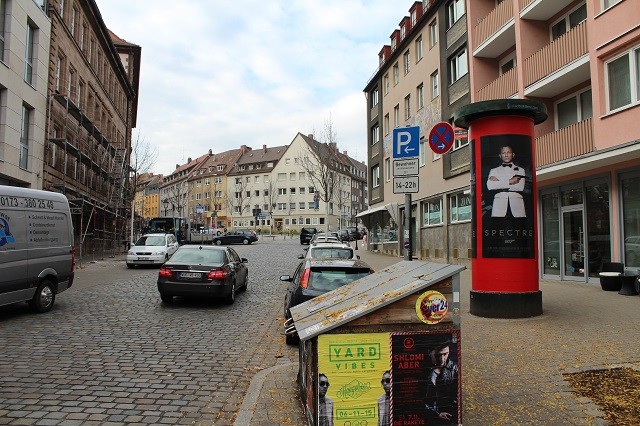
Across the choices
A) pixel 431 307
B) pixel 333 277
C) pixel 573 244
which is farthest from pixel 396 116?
pixel 431 307

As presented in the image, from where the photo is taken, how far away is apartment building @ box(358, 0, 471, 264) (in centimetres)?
2308

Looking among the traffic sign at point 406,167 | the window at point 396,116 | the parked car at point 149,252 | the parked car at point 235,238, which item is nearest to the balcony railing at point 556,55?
the traffic sign at point 406,167

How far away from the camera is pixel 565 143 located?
15320mm

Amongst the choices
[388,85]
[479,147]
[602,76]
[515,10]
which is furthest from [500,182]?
[388,85]

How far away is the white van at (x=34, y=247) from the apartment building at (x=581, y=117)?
13160mm

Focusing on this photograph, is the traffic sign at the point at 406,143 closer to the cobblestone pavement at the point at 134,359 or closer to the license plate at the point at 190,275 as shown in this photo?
the cobblestone pavement at the point at 134,359

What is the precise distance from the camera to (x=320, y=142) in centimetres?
4819

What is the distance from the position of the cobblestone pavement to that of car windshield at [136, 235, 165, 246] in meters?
11.3

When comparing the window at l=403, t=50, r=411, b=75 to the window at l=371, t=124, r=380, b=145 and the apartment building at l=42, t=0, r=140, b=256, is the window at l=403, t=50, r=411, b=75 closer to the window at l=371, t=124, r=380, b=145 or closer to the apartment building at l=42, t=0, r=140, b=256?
the window at l=371, t=124, r=380, b=145

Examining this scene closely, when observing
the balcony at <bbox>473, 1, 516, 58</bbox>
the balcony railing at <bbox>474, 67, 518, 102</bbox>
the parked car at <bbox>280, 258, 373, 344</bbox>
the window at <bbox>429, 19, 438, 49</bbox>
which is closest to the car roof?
the parked car at <bbox>280, 258, 373, 344</bbox>

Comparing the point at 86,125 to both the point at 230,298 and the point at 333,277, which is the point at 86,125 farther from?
the point at 333,277

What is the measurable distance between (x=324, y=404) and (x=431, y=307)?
3.53 feet

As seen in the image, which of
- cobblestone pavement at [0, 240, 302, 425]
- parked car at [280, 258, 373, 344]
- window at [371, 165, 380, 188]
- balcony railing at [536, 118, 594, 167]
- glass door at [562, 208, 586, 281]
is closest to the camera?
cobblestone pavement at [0, 240, 302, 425]

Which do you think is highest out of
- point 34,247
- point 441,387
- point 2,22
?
point 2,22
